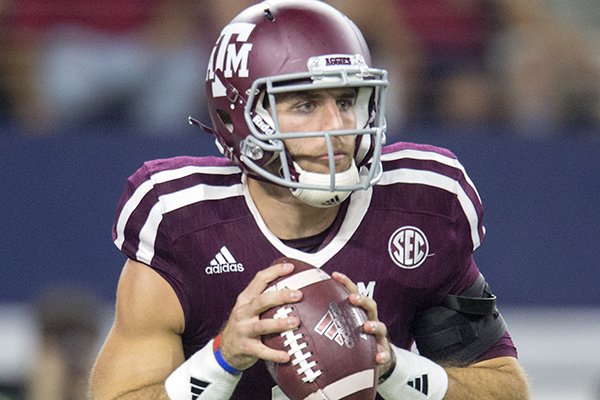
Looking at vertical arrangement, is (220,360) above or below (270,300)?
below

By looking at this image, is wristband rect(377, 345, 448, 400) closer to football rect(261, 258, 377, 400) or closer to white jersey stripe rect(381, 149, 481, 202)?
football rect(261, 258, 377, 400)

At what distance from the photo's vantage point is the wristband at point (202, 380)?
293 centimetres

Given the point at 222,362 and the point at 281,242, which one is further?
the point at 281,242

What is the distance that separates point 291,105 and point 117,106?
104 inches

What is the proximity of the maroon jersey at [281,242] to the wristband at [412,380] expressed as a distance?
206 mm

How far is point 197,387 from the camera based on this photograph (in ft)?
9.73

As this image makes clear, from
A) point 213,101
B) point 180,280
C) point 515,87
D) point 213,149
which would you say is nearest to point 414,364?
point 180,280

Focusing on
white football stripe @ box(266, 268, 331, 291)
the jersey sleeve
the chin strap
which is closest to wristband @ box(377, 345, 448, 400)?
white football stripe @ box(266, 268, 331, 291)

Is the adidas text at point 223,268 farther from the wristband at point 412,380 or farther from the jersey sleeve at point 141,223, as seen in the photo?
the wristband at point 412,380

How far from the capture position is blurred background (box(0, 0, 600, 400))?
218 inches

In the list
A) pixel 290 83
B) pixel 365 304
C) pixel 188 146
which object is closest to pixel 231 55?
pixel 290 83

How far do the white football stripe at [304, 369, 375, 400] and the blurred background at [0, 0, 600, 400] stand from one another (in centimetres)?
271

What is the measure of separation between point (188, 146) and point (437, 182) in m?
2.29

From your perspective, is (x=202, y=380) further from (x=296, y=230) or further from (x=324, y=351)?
(x=296, y=230)
